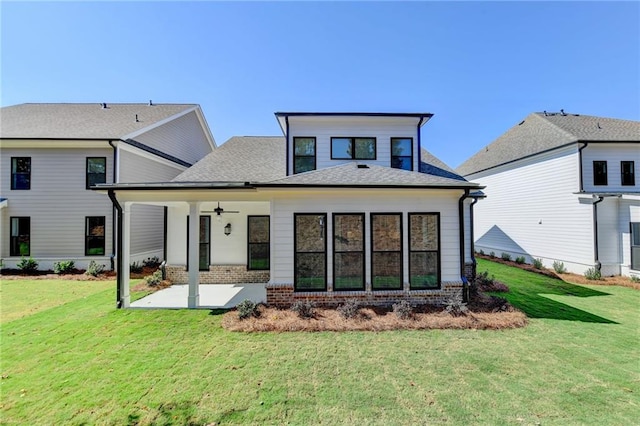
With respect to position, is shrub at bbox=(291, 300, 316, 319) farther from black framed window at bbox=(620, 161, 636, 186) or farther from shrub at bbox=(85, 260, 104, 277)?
black framed window at bbox=(620, 161, 636, 186)

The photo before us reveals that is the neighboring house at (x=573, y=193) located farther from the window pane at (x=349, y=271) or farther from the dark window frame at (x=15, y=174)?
the dark window frame at (x=15, y=174)

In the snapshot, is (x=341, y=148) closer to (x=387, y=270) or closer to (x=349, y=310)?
(x=387, y=270)

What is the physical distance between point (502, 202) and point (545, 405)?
53.1 feet

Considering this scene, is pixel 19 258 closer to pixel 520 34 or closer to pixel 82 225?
pixel 82 225

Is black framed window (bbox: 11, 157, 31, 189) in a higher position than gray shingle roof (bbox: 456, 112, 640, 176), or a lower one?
lower

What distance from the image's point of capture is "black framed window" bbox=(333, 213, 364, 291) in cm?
Answer: 735

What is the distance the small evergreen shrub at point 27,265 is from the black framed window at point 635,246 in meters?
26.6

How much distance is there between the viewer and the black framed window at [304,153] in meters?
10.2

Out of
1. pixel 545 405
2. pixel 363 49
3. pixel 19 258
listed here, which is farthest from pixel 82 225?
pixel 545 405

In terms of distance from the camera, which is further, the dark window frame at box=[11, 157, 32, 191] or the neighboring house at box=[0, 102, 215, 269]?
the dark window frame at box=[11, 157, 32, 191]

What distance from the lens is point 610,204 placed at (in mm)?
11258

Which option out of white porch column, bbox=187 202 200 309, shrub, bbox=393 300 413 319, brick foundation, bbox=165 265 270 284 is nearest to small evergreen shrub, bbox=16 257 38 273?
brick foundation, bbox=165 265 270 284

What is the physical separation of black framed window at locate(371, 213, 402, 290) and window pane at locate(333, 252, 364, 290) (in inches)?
13.5

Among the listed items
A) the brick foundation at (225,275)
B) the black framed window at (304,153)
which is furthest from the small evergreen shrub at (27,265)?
the black framed window at (304,153)
